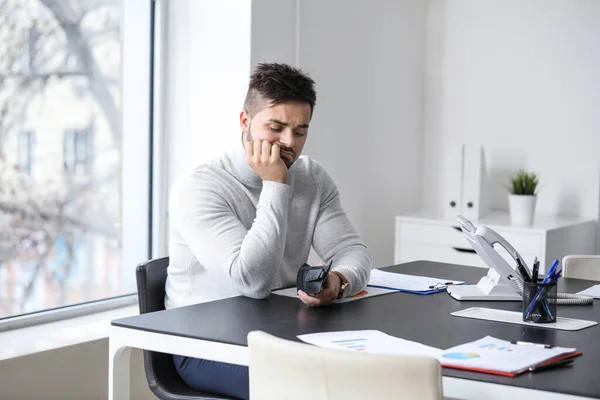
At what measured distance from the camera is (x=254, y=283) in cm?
204

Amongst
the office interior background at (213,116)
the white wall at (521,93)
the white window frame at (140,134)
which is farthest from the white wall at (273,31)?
the white wall at (521,93)

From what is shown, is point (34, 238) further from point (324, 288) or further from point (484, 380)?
point (484, 380)

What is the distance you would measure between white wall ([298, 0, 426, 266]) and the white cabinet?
0.28m

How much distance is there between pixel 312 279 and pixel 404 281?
474 mm

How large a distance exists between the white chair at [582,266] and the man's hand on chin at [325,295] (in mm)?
1093

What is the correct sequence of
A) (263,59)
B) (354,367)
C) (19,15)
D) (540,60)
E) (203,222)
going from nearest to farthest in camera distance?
(354,367) < (203,222) < (19,15) < (263,59) < (540,60)

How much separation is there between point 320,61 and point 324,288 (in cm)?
206

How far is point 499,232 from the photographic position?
378cm

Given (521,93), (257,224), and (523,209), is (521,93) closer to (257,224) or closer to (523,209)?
(523,209)

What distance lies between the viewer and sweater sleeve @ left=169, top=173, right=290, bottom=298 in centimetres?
205

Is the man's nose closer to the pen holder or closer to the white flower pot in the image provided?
the pen holder

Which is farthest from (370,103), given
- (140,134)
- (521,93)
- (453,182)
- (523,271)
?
(523,271)

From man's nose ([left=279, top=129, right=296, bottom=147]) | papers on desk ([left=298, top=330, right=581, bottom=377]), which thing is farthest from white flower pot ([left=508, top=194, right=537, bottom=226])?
papers on desk ([left=298, top=330, right=581, bottom=377])

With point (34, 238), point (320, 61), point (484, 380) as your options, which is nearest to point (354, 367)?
point (484, 380)
